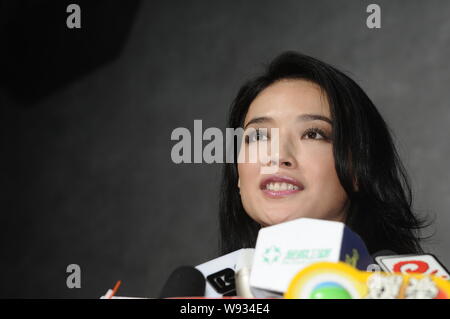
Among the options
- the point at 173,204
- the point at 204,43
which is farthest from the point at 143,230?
the point at 204,43

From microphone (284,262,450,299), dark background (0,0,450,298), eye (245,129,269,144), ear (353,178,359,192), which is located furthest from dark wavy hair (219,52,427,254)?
dark background (0,0,450,298)

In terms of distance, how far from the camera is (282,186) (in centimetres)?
105

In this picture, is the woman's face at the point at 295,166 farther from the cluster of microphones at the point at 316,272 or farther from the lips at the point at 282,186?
the cluster of microphones at the point at 316,272

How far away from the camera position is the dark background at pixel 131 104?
213cm

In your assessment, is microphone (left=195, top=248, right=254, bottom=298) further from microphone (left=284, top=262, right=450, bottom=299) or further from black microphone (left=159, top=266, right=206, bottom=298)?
microphone (left=284, top=262, right=450, bottom=299)

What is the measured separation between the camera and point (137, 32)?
2.47 m

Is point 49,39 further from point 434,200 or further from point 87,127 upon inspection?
point 434,200

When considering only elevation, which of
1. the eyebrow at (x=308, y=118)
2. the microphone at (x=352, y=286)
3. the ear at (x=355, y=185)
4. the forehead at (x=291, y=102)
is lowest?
the microphone at (x=352, y=286)

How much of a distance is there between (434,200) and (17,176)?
160 cm

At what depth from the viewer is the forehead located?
111 centimetres

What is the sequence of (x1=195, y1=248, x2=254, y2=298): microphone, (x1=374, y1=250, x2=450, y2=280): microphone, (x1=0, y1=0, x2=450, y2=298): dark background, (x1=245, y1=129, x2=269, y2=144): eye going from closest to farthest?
(x1=374, y1=250, x2=450, y2=280): microphone → (x1=195, y1=248, x2=254, y2=298): microphone → (x1=245, y1=129, x2=269, y2=144): eye → (x1=0, y1=0, x2=450, y2=298): dark background

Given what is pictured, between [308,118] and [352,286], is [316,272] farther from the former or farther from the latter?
[308,118]

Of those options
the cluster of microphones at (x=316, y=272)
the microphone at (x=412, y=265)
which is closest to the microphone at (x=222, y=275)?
the cluster of microphones at (x=316, y=272)

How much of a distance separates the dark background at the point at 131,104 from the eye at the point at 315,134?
3.19ft
